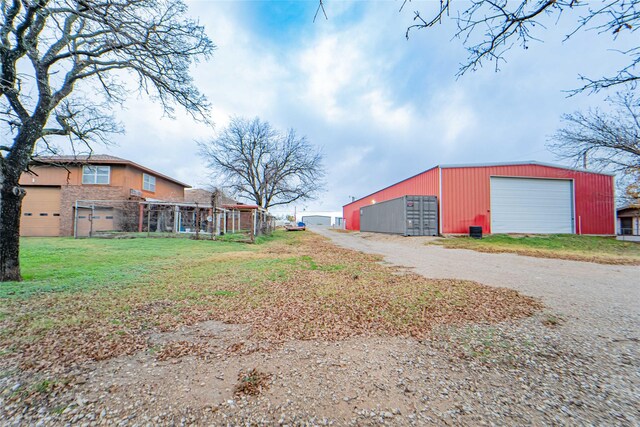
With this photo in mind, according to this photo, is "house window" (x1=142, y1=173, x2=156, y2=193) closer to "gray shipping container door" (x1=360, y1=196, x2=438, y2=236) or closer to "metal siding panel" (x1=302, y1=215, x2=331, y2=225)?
"gray shipping container door" (x1=360, y1=196, x2=438, y2=236)

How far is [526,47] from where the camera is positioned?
2850mm

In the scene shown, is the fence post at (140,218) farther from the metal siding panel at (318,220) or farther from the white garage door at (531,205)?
the metal siding panel at (318,220)

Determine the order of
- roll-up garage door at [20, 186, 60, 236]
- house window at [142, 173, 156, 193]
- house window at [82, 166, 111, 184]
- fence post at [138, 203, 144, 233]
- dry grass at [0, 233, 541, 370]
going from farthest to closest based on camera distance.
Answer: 1. house window at [142, 173, 156, 193]
2. house window at [82, 166, 111, 184]
3. fence post at [138, 203, 144, 233]
4. roll-up garage door at [20, 186, 60, 236]
5. dry grass at [0, 233, 541, 370]

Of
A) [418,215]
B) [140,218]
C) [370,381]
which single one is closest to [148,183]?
[140,218]

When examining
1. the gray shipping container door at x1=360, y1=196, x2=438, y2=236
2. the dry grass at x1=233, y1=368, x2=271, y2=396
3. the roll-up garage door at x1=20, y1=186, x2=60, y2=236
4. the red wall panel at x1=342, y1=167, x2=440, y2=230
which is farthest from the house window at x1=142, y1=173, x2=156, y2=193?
the dry grass at x1=233, y1=368, x2=271, y2=396

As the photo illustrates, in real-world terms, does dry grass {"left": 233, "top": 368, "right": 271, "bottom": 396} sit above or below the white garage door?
below

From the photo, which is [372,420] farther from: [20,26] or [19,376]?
[20,26]

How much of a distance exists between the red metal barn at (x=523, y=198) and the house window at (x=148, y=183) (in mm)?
24415

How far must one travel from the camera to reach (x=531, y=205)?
18.8 m

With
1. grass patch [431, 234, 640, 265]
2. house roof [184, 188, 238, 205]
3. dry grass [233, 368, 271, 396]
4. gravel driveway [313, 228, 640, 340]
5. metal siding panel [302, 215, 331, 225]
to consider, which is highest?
house roof [184, 188, 238, 205]

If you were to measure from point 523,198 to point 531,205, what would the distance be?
2.50 ft

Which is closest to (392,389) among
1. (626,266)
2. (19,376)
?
(19,376)

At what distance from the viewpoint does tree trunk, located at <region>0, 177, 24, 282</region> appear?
4.82 metres

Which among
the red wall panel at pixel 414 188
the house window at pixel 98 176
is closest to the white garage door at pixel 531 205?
the red wall panel at pixel 414 188
